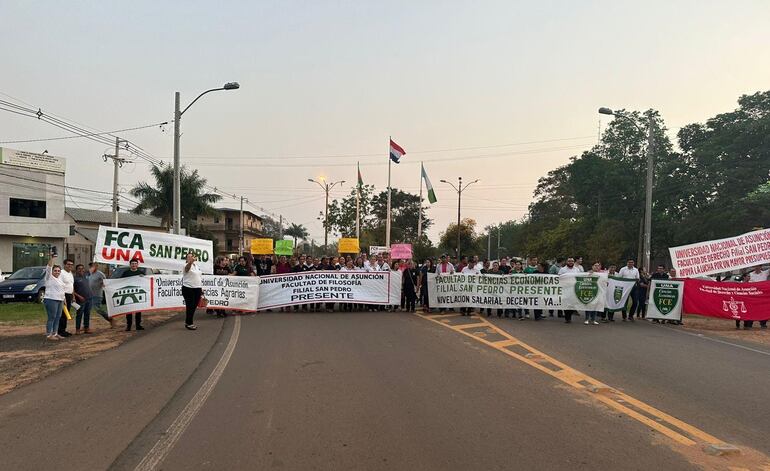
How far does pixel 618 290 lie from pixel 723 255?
12.8 ft

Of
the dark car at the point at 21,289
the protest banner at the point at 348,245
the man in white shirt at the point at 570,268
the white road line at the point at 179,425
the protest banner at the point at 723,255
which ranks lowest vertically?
the white road line at the point at 179,425

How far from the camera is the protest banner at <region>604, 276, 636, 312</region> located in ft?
50.9

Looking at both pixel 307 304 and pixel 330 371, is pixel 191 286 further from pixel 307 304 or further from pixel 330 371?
pixel 330 371

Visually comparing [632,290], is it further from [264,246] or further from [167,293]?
[264,246]

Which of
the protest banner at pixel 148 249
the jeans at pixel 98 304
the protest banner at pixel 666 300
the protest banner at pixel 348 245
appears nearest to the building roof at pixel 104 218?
the protest banner at pixel 348 245

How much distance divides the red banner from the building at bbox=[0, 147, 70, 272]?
43032 mm

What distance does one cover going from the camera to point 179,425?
5.42 meters

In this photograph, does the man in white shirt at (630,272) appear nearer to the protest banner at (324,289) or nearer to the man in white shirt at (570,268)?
the man in white shirt at (570,268)

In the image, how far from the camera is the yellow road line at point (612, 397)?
17.1 feet

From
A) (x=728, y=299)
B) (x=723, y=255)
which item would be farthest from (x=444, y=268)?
(x=723, y=255)

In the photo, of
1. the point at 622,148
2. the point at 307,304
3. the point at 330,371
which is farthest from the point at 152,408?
the point at 622,148

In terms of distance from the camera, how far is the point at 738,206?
141 ft

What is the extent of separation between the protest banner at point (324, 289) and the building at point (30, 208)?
33416 millimetres

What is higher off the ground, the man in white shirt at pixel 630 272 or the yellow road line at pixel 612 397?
the man in white shirt at pixel 630 272
